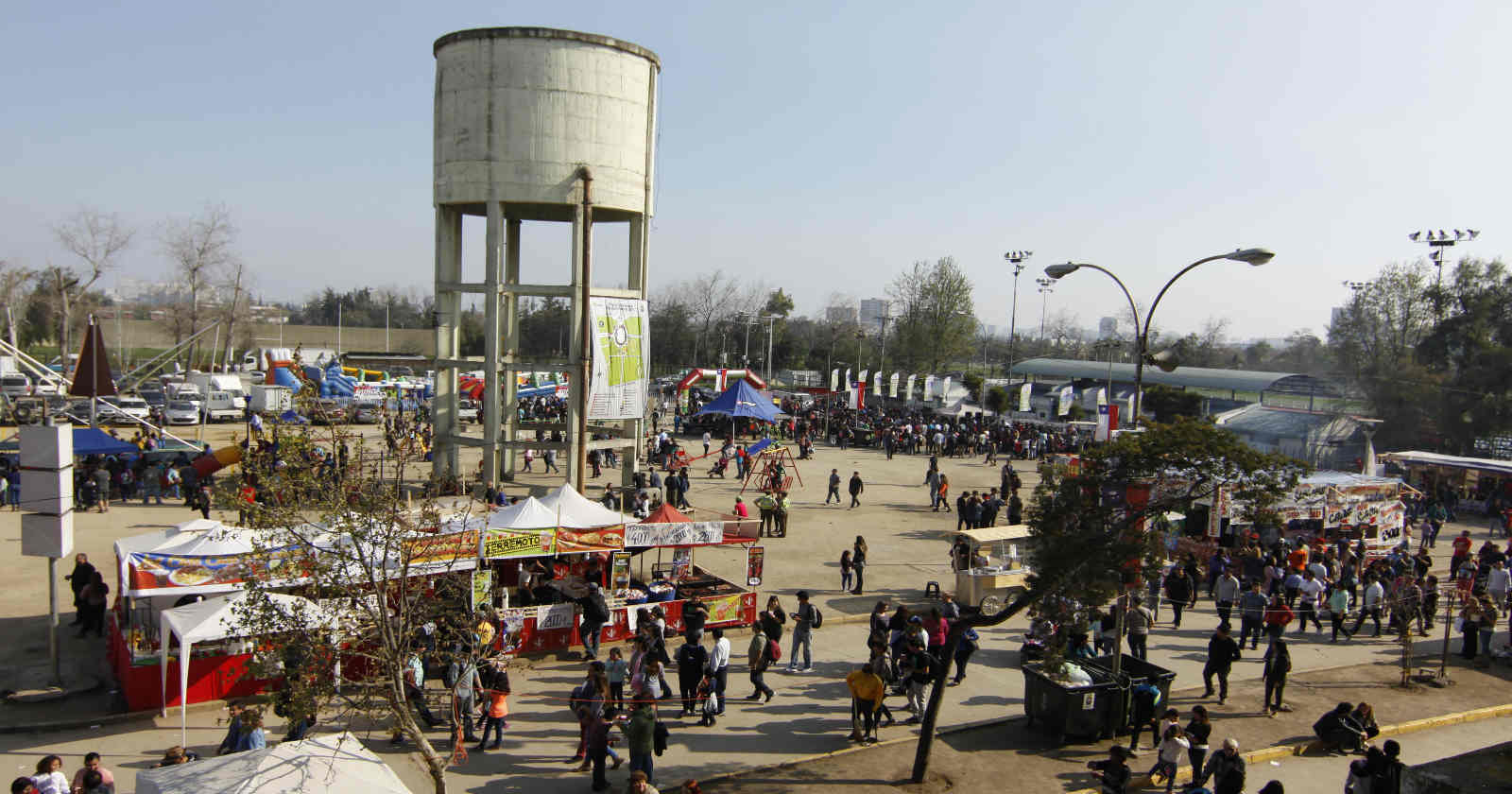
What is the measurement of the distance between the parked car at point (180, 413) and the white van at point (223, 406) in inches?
47.7

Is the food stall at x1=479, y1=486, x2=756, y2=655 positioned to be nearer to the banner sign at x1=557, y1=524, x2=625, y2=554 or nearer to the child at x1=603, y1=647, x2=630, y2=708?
the banner sign at x1=557, y1=524, x2=625, y2=554

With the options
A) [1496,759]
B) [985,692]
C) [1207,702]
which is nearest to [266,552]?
[1496,759]

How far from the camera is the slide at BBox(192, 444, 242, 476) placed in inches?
1086

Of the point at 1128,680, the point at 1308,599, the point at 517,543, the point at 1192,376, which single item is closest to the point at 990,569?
the point at 1308,599

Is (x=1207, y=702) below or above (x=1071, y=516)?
below

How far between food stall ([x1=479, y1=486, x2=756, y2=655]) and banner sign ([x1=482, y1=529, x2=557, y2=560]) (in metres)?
0.02

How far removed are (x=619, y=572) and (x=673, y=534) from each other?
63.9 inches

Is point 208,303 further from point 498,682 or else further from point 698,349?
point 498,682

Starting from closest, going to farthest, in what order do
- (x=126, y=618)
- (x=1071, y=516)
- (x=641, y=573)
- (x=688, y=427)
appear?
(x=1071, y=516)
(x=126, y=618)
(x=641, y=573)
(x=688, y=427)

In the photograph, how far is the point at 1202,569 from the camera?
2322cm

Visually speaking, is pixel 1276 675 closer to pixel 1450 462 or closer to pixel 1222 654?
pixel 1222 654

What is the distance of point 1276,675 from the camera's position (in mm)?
14133

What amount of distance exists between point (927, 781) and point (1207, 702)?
19.7ft

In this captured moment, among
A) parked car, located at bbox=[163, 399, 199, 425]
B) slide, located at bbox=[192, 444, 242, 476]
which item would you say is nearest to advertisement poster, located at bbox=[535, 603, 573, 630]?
slide, located at bbox=[192, 444, 242, 476]
